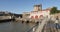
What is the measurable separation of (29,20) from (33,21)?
1628 millimetres

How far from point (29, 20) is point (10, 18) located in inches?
414

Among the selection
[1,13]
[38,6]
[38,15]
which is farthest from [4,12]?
[38,15]

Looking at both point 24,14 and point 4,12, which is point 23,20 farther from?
point 4,12

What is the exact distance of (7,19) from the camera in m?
52.1

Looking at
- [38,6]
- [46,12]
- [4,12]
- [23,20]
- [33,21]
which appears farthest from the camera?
[4,12]

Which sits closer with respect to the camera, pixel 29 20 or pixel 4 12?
pixel 29 20

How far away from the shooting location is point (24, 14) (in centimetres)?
5825

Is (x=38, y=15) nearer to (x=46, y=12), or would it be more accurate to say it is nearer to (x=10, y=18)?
(x=46, y=12)

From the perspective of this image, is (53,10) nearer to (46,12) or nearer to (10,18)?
(46,12)

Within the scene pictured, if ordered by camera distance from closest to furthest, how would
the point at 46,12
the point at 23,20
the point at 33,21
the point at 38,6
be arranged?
the point at 33,21 → the point at 23,20 → the point at 46,12 → the point at 38,6

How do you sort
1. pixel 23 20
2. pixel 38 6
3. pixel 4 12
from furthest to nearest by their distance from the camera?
pixel 4 12
pixel 38 6
pixel 23 20

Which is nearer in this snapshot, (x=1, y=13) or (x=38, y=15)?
(x=38, y=15)

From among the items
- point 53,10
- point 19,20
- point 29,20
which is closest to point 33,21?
point 29,20

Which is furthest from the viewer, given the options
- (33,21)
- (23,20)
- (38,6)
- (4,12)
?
(4,12)
